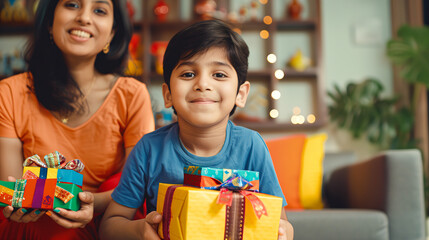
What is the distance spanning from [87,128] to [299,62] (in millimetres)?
2402

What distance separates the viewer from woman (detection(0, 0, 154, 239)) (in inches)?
46.5

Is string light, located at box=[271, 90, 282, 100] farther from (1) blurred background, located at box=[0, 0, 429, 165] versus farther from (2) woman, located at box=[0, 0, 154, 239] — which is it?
(2) woman, located at box=[0, 0, 154, 239]

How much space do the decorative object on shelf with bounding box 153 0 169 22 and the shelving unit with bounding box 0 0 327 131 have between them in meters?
0.06

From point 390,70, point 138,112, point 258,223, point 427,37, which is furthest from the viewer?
point 390,70

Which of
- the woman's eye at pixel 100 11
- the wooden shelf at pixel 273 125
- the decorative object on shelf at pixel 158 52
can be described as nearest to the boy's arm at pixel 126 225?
the woman's eye at pixel 100 11

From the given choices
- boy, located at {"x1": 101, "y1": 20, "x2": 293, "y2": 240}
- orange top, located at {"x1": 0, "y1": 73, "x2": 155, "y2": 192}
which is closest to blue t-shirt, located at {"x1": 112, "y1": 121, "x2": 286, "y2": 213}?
boy, located at {"x1": 101, "y1": 20, "x2": 293, "y2": 240}

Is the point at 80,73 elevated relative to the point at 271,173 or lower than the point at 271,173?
elevated

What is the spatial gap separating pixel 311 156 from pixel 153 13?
2021 mm

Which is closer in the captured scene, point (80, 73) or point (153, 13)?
point (80, 73)

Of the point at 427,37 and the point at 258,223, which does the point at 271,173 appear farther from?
the point at 427,37

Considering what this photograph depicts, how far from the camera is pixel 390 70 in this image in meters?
3.42

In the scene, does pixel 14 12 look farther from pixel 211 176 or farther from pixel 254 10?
pixel 211 176

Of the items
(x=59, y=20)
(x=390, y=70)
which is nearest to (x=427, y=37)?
(x=390, y=70)

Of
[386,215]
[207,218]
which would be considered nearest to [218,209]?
[207,218]
